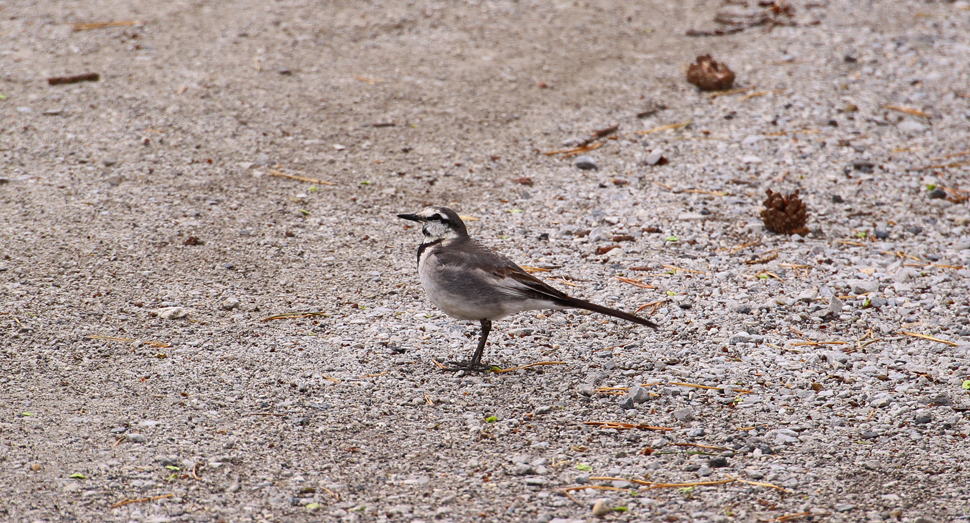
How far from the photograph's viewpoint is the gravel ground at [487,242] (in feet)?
14.5

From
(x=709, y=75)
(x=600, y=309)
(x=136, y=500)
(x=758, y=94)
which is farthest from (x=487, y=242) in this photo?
(x=758, y=94)

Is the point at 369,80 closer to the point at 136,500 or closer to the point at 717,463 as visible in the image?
the point at 136,500

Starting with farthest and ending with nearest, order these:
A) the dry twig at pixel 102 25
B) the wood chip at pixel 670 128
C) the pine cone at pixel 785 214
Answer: the dry twig at pixel 102 25
the wood chip at pixel 670 128
the pine cone at pixel 785 214

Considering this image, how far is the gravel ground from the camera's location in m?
4.43

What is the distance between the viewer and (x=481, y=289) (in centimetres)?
530

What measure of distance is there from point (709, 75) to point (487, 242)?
13.5ft

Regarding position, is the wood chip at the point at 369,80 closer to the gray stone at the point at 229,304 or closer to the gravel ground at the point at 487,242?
the gravel ground at the point at 487,242

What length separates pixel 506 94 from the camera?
982 cm

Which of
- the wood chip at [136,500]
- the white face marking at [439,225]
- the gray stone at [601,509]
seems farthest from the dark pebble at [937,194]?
the wood chip at [136,500]

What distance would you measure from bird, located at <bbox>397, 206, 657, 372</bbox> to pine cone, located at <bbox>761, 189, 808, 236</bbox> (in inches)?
96.7

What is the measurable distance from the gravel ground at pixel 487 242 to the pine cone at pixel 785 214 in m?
0.13

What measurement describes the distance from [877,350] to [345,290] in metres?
3.89

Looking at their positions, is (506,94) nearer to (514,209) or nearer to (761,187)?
(514,209)

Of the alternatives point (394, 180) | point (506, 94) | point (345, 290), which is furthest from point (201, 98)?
point (345, 290)
